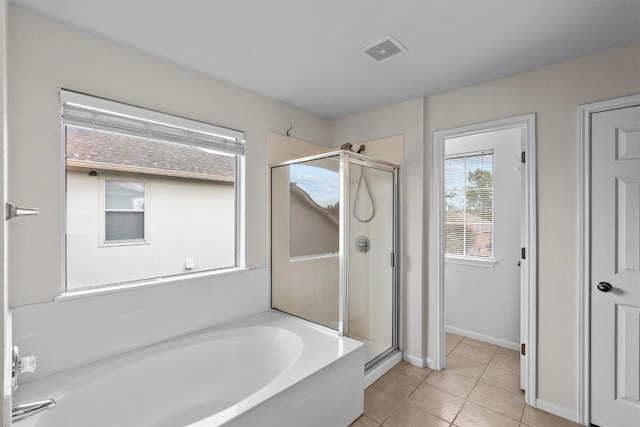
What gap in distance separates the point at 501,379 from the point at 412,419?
1013 mm

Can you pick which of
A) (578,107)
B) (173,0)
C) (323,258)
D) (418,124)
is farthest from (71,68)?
(578,107)

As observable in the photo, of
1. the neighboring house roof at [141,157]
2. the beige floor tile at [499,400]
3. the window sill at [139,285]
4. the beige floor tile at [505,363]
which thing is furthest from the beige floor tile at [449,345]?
the neighboring house roof at [141,157]

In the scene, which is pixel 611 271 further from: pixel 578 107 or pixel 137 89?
pixel 137 89

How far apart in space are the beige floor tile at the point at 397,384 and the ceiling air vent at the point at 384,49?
8.11 ft

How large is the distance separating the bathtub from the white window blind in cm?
143

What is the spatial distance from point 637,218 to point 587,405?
4.06 feet

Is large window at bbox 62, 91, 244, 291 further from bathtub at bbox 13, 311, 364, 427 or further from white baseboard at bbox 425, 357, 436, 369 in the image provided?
white baseboard at bbox 425, 357, 436, 369

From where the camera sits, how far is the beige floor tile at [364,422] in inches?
79.1

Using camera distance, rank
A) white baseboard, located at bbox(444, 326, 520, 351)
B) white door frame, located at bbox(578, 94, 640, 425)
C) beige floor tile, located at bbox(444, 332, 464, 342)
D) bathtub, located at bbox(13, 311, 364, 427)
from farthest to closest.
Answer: beige floor tile, located at bbox(444, 332, 464, 342)
white baseboard, located at bbox(444, 326, 520, 351)
white door frame, located at bbox(578, 94, 640, 425)
bathtub, located at bbox(13, 311, 364, 427)

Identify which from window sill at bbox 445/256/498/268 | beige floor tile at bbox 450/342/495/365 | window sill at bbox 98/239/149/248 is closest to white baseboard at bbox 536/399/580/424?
beige floor tile at bbox 450/342/495/365

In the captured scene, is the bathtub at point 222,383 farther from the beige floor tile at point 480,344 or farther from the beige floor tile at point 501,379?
the beige floor tile at point 480,344

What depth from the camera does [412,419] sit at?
2.07m

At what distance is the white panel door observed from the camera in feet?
6.05

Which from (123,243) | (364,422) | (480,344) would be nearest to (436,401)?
(364,422)
